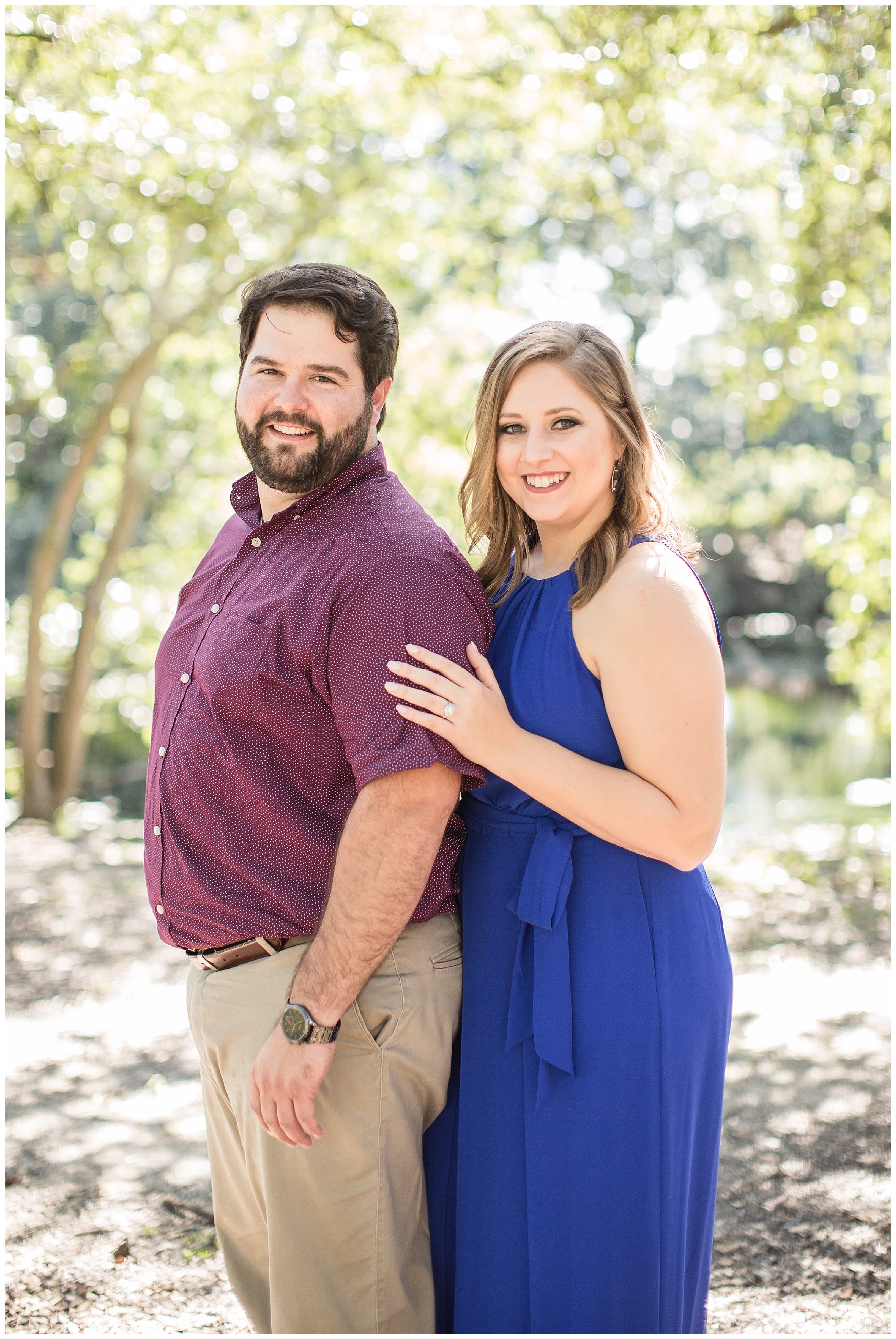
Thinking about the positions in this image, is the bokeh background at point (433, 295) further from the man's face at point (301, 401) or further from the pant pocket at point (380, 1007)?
the pant pocket at point (380, 1007)

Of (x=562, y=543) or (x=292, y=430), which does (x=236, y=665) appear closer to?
(x=292, y=430)

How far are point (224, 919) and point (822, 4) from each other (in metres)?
5.87

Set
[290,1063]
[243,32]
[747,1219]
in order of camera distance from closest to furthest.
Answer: [290,1063]
[747,1219]
[243,32]

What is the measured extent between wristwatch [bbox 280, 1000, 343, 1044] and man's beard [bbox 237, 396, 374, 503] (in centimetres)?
111

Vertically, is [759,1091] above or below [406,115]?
below

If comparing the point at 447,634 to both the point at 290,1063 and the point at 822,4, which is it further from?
the point at 822,4

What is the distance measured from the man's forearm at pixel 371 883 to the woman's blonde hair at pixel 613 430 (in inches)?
22.1

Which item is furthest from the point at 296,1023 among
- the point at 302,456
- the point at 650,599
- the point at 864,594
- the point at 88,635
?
the point at 88,635

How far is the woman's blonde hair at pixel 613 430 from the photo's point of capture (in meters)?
2.40

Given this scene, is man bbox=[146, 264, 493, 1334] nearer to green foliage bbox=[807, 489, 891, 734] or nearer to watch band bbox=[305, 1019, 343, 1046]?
watch band bbox=[305, 1019, 343, 1046]

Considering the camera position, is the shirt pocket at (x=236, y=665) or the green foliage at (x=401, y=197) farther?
the green foliage at (x=401, y=197)

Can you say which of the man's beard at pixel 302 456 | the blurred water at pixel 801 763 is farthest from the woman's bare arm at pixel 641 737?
the blurred water at pixel 801 763

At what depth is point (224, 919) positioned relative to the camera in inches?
88.7

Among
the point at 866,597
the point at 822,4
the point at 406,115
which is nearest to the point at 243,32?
the point at 406,115
